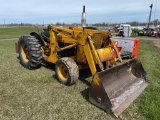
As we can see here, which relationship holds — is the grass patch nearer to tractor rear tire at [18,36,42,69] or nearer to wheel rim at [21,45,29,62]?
tractor rear tire at [18,36,42,69]

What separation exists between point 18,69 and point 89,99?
3548 mm

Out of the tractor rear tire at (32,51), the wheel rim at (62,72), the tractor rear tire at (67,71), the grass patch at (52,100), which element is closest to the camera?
the grass patch at (52,100)

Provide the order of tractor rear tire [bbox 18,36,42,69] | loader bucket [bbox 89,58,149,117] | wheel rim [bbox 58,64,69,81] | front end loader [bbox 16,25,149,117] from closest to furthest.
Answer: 1. loader bucket [bbox 89,58,149,117]
2. front end loader [bbox 16,25,149,117]
3. wheel rim [bbox 58,64,69,81]
4. tractor rear tire [bbox 18,36,42,69]

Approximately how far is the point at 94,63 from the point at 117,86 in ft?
2.61

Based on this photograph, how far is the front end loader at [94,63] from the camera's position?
4.34 m

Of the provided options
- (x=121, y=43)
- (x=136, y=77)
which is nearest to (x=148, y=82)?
(x=136, y=77)

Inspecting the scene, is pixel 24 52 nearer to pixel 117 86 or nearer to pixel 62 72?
pixel 62 72

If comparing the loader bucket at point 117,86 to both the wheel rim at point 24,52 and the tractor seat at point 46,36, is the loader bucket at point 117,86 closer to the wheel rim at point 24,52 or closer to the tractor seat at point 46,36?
the tractor seat at point 46,36

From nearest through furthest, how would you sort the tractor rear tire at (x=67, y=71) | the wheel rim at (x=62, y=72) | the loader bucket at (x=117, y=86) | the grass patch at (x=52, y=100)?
the grass patch at (x=52, y=100), the loader bucket at (x=117, y=86), the tractor rear tire at (x=67, y=71), the wheel rim at (x=62, y=72)

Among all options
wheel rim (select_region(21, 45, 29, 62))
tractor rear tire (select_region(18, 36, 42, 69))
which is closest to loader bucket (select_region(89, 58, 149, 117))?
tractor rear tire (select_region(18, 36, 42, 69))

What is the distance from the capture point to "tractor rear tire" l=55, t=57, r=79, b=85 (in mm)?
5254

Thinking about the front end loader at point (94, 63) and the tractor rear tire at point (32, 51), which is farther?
the tractor rear tire at point (32, 51)

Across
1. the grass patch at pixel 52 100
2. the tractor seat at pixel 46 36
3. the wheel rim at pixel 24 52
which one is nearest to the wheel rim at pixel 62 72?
the grass patch at pixel 52 100

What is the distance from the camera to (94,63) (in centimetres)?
507
